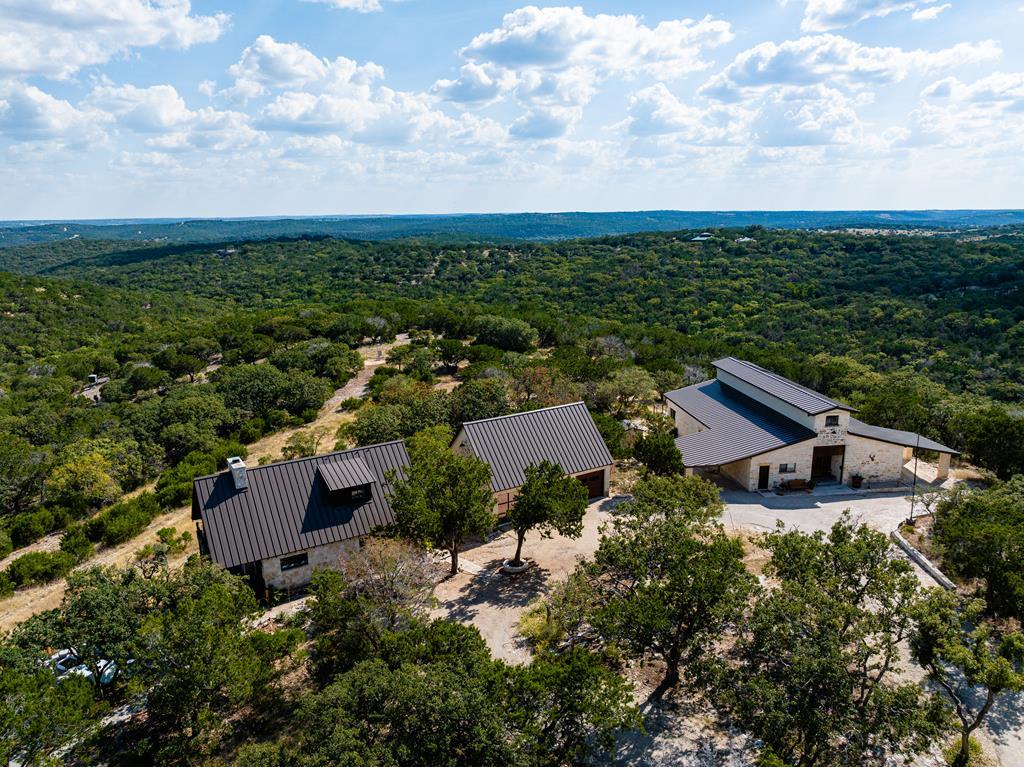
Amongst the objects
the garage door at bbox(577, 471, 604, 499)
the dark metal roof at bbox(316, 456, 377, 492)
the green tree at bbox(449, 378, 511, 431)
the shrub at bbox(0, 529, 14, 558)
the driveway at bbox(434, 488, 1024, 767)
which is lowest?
the shrub at bbox(0, 529, 14, 558)

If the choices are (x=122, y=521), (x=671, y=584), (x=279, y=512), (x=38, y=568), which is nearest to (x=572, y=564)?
(x=671, y=584)

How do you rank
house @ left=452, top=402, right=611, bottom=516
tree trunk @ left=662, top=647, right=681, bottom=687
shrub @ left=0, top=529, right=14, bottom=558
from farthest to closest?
1. shrub @ left=0, top=529, right=14, bottom=558
2. house @ left=452, top=402, right=611, bottom=516
3. tree trunk @ left=662, top=647, right=681, bottom=687

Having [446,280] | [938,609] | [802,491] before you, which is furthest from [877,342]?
[446,280]

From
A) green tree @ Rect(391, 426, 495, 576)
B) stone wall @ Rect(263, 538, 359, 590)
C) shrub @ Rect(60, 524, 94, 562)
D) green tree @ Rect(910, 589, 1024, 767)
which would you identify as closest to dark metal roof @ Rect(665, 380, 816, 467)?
green tree @ Rect(391, 426, 495, 576)

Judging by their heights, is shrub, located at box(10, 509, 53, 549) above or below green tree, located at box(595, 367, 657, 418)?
below

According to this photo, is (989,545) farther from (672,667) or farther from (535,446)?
(535,446)

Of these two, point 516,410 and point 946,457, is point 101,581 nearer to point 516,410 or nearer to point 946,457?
point 516,410

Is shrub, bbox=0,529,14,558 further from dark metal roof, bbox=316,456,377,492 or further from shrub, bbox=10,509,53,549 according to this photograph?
dark metal roof, bbox=316,456,377,492

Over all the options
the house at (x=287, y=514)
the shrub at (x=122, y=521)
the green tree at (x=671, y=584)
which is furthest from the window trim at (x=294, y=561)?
the shrub at (x=122, y=521)
